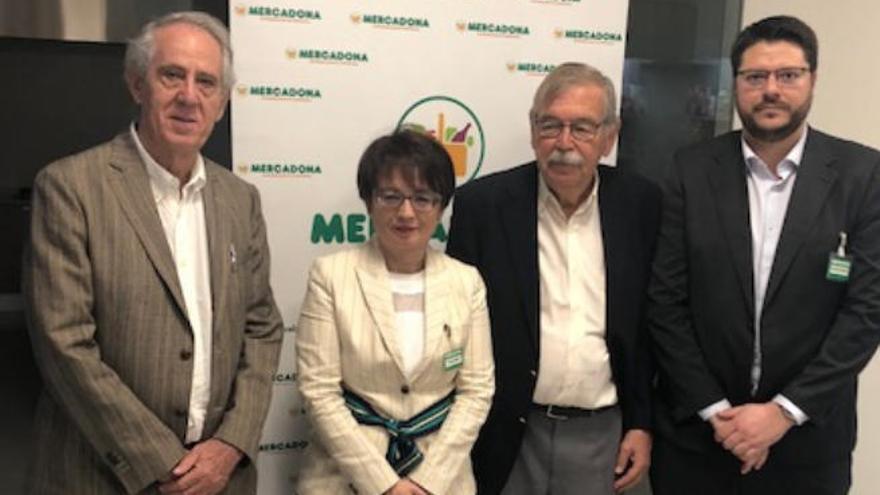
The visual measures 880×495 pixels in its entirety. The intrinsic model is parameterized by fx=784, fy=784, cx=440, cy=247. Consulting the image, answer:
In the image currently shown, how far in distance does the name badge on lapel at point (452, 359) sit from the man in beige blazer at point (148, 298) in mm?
485

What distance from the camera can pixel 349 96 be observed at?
253cm

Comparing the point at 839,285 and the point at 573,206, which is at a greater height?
the point at 573,206

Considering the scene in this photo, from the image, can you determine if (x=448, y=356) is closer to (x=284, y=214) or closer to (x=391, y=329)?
(x=391, y=329)

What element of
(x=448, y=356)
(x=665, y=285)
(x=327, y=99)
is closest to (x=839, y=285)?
(x=665, y=285)

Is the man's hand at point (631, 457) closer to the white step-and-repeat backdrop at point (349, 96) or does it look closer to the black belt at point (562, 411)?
the black belt at point (562, 411)

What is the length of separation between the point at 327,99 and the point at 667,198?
1095 millimetres

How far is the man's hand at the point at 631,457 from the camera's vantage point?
7.48ft

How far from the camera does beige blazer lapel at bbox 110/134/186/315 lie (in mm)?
1736

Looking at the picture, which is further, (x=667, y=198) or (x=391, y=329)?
(x=667, y=198)

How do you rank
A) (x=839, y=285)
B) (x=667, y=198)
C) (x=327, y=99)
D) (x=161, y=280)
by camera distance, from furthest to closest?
(x=327, y=99) → (x=667, y=198) → (x=839, y=285) → (x=161, y=280)

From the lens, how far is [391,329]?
1.96 meters

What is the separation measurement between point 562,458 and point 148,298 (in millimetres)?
1181

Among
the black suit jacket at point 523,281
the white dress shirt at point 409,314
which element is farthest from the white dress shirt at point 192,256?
the black suit jacket at point 523,281

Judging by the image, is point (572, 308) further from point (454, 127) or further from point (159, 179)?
point (159, 179)
